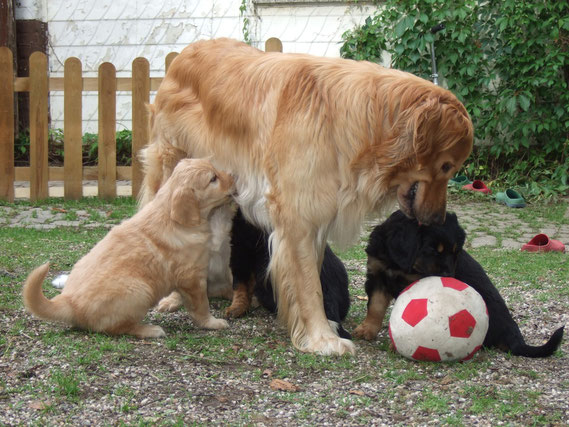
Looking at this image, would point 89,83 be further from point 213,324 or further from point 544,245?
point 544,245

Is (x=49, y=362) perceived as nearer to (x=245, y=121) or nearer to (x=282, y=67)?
(x=245, y=121)

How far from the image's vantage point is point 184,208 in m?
4.31

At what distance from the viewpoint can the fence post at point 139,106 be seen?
366 inches

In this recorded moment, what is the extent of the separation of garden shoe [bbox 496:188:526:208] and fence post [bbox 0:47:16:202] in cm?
655

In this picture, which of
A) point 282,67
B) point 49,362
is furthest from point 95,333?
point 282,67

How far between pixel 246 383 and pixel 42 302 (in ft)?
3.93

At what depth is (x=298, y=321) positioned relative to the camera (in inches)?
165

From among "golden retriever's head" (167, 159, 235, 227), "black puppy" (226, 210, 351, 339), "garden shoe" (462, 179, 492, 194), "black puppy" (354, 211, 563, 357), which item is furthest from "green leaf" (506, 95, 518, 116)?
"golden retriever's head" (167, 159, 235, 227)

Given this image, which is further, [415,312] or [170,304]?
[170,304]

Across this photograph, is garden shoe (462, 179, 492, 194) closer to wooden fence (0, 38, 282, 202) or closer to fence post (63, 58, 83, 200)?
wooden fence (0, 38, 282, 202)

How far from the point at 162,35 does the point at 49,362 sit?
30.2 feet

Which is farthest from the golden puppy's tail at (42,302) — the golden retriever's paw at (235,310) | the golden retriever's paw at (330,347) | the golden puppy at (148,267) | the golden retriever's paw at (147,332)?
the golden retriever's paw at (330,347)

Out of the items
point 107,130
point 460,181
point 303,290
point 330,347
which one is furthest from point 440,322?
point 460,181

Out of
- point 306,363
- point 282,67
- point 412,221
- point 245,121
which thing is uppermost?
point 282,67
